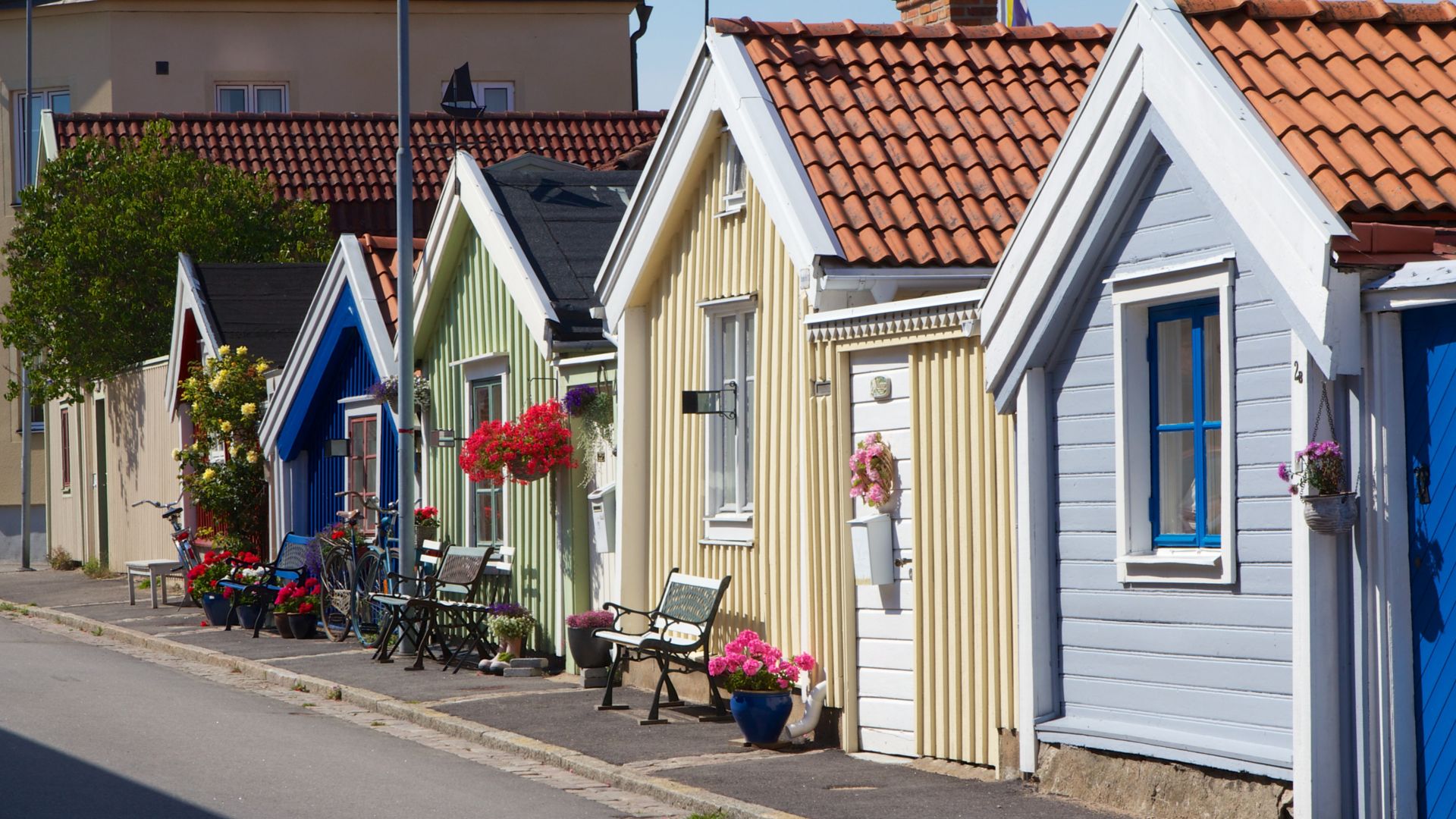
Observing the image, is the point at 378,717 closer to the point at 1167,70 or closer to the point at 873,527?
the point at 873,527

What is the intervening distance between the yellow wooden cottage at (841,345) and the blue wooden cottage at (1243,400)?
58cm

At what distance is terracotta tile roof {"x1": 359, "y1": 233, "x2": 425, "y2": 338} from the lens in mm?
18922

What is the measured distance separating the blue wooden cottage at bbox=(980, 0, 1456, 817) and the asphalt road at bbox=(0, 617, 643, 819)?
2.71 metres

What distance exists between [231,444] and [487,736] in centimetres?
1223

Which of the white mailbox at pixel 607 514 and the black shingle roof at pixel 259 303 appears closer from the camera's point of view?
the white mailbox at pixel 607 514

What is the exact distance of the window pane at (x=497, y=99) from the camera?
34844mm

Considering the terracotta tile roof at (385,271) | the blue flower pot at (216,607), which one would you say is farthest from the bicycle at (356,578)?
the terracotta tile roof at (385,271)

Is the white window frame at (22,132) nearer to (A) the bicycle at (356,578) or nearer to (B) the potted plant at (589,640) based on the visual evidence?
(A) the bicycle at (356,578)

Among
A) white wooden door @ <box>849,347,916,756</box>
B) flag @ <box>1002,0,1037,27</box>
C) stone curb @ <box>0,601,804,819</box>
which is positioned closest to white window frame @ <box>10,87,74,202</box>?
stone curb @ <box>0,601,804,819</box>

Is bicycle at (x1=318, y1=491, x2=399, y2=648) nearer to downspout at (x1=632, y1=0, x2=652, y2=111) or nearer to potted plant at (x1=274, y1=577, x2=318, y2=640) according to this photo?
potted plant at (x1=274, y1=577, x2=318, y2=640)

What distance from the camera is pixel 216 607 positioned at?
1989 cm

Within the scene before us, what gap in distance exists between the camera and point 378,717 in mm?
13148

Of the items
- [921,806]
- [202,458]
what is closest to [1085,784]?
[921,806]

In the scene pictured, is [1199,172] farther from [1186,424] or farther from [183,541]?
[183,541]
